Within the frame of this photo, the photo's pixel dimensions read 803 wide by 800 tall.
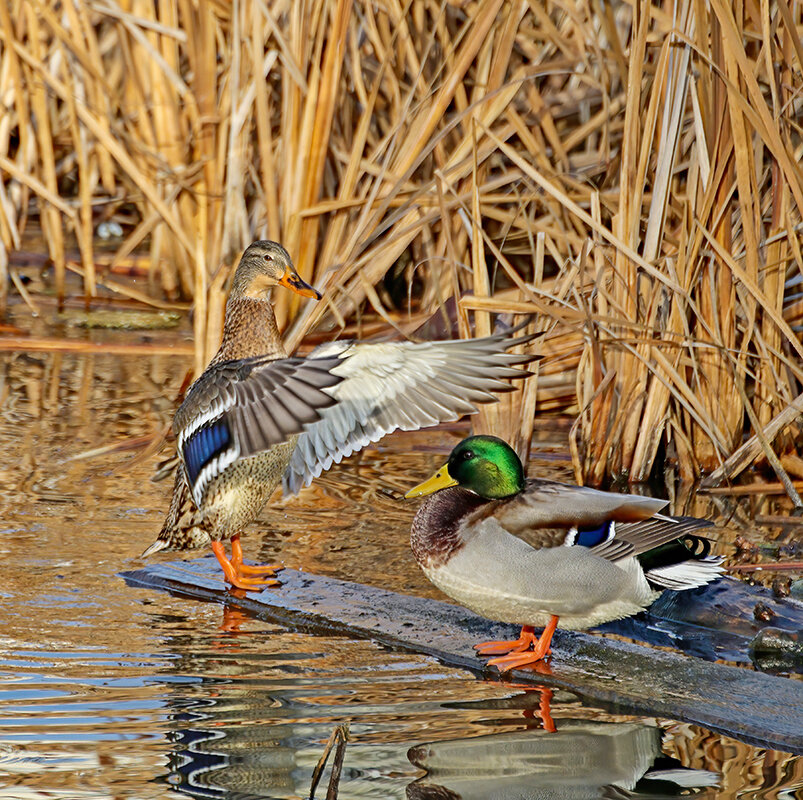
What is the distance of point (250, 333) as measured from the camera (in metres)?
4.60

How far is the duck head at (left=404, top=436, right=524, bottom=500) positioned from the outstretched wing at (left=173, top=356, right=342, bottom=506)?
14.3 inches

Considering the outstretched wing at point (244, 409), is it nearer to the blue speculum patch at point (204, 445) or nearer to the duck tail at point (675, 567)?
the blue speculum patch at point (204, 445)

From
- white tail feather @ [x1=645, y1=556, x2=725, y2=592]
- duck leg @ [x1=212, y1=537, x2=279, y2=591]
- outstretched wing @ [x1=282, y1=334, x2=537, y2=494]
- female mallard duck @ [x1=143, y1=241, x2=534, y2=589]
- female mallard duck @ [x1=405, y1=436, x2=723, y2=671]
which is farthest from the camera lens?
duck leg @ [x1=212, y1=537, x2=279, y2=591]

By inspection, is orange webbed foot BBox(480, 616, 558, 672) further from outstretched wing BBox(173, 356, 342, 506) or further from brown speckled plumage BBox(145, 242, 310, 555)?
brown speckled plumage BBox(145, 242, 310, 555)

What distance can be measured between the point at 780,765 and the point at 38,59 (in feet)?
18.8

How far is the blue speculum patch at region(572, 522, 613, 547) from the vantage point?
11.8ft

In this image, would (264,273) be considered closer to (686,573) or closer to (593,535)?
(593,535)

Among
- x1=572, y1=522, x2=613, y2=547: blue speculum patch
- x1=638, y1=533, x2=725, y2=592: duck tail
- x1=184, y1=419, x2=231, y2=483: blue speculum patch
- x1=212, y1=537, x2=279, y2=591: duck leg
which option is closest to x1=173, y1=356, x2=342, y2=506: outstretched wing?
x1=184, y1=419, x2=231, y2=483: blue speculum patch

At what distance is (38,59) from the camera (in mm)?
7402

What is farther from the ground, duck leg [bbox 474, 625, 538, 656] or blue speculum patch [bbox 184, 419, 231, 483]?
blue speculum patch [bbox 184, 419, 231, 483]

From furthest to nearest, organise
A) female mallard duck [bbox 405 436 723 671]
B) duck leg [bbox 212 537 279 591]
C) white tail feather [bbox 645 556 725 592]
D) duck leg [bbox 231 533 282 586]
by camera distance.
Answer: duck leg [bbox 231 533 282 586] → duck leg [bbox 212 537 279 591] → white tail feather [bbox 645 556 725 592] → female mallard duck [bbox 405 436 723 671]

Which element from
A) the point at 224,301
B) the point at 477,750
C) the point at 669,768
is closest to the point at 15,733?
the point at 477,750

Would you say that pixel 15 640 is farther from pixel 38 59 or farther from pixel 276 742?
pixel 38 59

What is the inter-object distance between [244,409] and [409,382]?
0.54m
